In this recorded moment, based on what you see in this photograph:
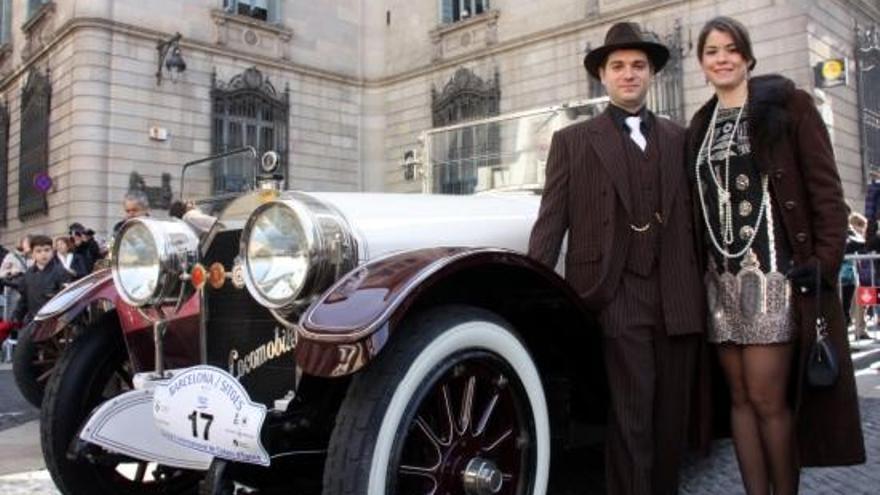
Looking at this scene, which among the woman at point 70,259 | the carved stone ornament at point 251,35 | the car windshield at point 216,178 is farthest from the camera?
the carved stone ornament at point 251,35

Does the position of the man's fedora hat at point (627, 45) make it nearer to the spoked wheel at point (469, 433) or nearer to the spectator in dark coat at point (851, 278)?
the spoked wheel at point (469, 433)

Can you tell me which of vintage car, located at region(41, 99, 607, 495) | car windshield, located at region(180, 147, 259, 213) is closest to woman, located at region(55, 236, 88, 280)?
car windshield, located at region(180, 147, 259, 213)

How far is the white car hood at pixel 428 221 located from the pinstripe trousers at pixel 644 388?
59cm

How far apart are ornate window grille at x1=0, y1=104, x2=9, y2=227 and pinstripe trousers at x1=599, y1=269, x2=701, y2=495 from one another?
1959cm

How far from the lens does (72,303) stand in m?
3.17

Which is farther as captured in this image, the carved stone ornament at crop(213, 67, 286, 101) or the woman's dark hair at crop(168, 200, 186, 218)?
the carved stone ornament at crop(213, 67, 286, 101)

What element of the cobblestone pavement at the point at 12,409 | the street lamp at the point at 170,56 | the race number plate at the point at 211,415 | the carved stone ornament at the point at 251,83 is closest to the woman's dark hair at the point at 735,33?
the race number plate at the point at 211,415

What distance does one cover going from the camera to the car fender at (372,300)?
1.93 metres

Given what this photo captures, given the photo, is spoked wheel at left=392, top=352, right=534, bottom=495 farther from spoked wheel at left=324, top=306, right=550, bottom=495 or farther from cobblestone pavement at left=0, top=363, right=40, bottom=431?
cobblestone pavement at left=0, top=363, right=40, bottom=431

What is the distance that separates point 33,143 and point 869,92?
1722cm

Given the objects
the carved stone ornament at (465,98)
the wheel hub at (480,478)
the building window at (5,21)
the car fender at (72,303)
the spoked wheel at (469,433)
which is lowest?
the wheel hub at (480,478)

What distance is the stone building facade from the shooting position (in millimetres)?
14906

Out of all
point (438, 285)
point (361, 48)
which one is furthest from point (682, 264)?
point (361, 48)

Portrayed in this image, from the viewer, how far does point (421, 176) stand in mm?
4918
